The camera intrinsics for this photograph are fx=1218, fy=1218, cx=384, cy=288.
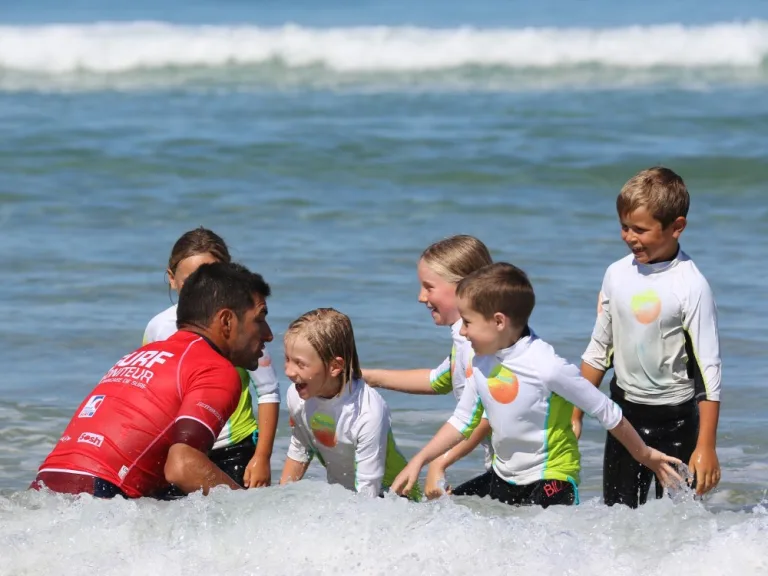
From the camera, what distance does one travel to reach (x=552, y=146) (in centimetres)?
1451

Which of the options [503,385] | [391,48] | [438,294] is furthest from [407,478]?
[391,48]

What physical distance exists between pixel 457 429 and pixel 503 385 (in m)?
0.27

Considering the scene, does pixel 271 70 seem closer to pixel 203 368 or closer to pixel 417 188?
pixel 417 188

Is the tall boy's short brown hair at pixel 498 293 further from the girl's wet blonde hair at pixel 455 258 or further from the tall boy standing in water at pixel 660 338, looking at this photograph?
the tall boy standing in water at pixel 660 338

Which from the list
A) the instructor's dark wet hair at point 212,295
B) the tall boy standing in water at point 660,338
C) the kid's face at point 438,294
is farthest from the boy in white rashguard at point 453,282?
the instructor's dark wet hair at point 212,295

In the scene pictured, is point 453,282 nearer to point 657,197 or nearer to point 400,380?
point 400,380

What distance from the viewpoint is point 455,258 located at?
191 inches

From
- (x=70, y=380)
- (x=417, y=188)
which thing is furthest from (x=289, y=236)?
(x=70, y=380)

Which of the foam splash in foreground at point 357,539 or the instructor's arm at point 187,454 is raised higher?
the instructor's arm at point 187,454

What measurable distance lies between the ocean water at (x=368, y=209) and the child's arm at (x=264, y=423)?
1.84ft

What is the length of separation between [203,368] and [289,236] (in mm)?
6505

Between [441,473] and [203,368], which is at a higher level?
[203,368]

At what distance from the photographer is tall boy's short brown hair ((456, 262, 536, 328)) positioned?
14.2 ft

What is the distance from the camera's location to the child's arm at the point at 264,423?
4926 mm
